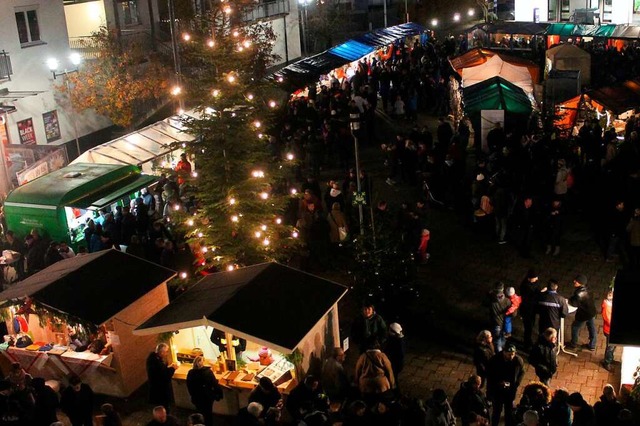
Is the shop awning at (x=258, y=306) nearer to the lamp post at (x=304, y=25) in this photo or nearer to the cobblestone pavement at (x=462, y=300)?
the cobblestone pavement at (x=462, y=300)

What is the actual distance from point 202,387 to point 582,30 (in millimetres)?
35469

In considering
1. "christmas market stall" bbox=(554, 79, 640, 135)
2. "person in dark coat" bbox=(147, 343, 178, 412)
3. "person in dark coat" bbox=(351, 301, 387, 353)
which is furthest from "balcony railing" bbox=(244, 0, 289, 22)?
"person in dark coat" bbox=(147, 343, 178, 412)

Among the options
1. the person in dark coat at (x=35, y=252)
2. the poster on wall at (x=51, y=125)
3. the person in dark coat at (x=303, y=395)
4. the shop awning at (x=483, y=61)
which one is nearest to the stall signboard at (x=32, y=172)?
the person in dark coat at (x=35, y=252)

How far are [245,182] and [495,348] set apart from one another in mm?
4752

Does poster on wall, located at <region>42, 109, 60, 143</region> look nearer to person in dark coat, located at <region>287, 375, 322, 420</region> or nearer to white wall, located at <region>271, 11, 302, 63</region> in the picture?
white wall, located at <region>271, 11, 302, 63</region>

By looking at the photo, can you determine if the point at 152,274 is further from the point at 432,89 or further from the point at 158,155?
the point at 432,89

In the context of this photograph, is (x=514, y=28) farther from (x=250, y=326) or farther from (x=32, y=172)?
(x=250, y=326)

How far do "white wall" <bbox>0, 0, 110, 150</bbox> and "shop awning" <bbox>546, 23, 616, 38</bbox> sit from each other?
24177mm

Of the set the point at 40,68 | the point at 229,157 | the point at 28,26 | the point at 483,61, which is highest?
the point at 28,26

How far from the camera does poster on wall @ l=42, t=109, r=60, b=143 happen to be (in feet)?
88.1

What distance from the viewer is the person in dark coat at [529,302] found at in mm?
11719

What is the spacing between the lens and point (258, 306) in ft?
34.8

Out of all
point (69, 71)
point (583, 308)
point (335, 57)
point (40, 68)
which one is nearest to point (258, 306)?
point (583, 308)

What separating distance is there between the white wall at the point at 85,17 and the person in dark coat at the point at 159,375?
25.3m
